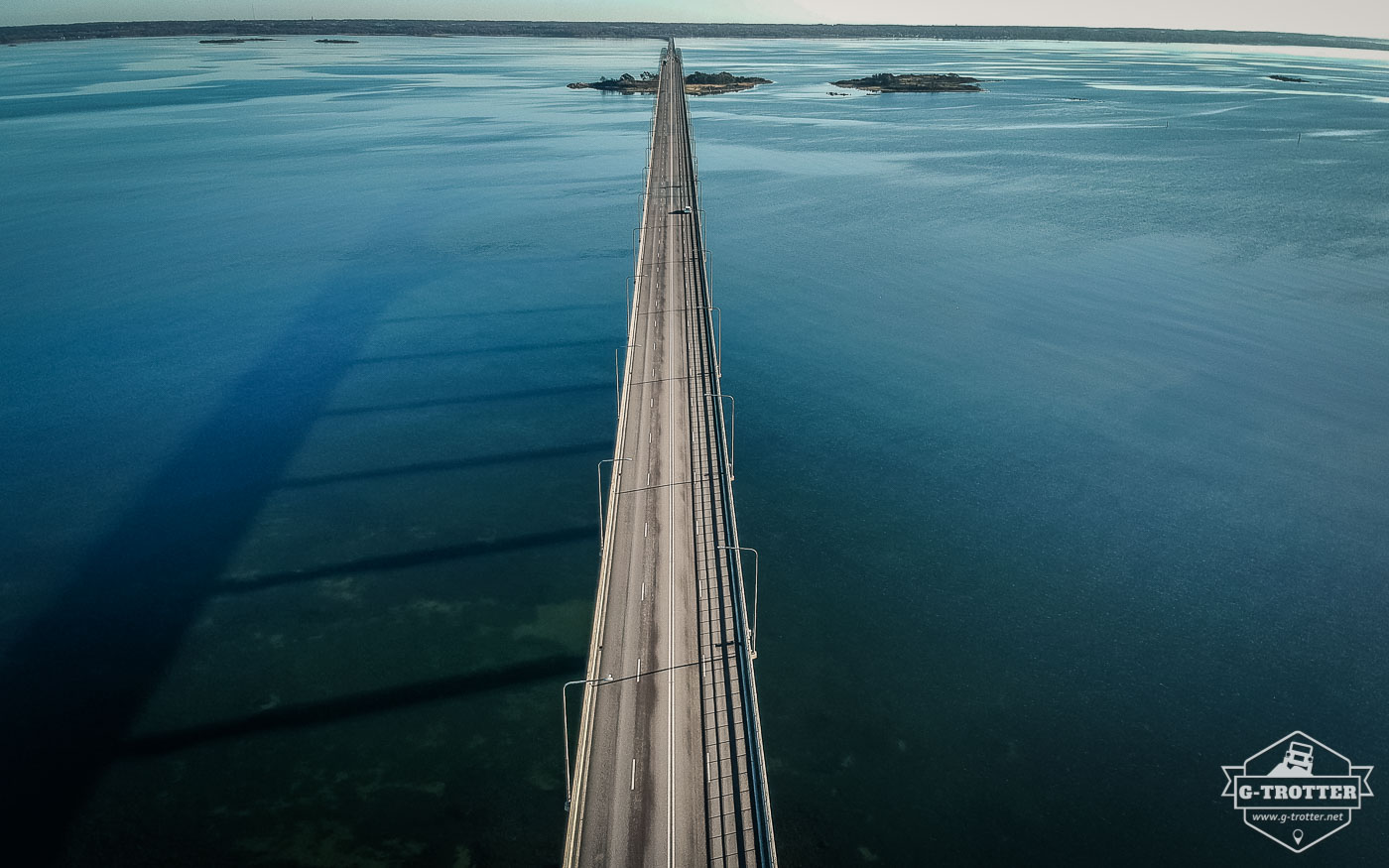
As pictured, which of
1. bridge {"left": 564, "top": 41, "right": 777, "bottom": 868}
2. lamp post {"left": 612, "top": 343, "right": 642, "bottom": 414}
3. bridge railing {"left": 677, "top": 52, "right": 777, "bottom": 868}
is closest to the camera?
bridge railing {"left": 677, "top": 52, "right": 777, "bottom": 868}

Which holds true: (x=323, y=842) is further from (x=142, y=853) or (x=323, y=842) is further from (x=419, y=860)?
(x=142, y=853)

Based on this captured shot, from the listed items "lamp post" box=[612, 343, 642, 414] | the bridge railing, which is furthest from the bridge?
"lamp post" box=[612, 343, 642, 414]

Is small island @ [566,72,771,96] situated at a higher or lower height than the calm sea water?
higher

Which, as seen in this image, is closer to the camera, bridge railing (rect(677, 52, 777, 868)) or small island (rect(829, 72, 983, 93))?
bridge railing (rect(677, 52, 777, 868))

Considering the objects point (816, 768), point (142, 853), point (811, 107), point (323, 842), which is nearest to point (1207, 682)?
point (816, 768)

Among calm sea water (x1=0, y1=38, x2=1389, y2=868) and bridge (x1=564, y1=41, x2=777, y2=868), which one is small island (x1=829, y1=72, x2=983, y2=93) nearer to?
calm sea water (x1=0, y1=38, x2=1389, y2=868)

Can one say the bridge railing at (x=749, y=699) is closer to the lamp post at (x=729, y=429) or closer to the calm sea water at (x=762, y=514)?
the lamp post at (x=729, y=429)

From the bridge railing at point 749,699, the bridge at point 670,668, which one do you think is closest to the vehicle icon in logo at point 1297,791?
the bridge railing at point 749,699
